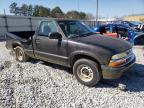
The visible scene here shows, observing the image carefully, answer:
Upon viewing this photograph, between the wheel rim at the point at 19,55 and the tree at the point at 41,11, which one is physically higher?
the tree at the point at 41,11

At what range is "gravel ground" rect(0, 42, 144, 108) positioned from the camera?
12.3 feet

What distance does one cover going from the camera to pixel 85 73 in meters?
4.68

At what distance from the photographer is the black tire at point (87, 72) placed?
4.38 m

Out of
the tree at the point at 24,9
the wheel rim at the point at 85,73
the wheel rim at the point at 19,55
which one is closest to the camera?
the wheel rim at the point at 85,73

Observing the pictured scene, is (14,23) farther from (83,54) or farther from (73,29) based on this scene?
(83,54)

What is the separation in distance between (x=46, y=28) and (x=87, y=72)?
202cm

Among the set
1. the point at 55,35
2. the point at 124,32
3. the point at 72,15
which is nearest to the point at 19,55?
the point at 55,35

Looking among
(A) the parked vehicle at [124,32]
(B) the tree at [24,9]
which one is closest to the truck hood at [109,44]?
(A) the parked vehicle at [124,32]

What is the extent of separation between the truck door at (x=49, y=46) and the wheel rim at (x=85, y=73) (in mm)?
566

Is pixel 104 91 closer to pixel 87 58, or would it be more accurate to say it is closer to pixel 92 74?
pixel 92 74

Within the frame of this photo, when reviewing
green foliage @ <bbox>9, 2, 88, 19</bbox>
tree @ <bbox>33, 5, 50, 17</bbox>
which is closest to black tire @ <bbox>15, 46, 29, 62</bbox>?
green foliage @ <bbox>9, 2, 88, 19</bbox>

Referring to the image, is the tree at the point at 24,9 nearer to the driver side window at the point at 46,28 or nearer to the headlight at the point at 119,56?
the driver side window at the point at 46,28

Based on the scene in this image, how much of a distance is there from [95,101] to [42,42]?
105 inches

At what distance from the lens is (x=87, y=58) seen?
15.0 ft
